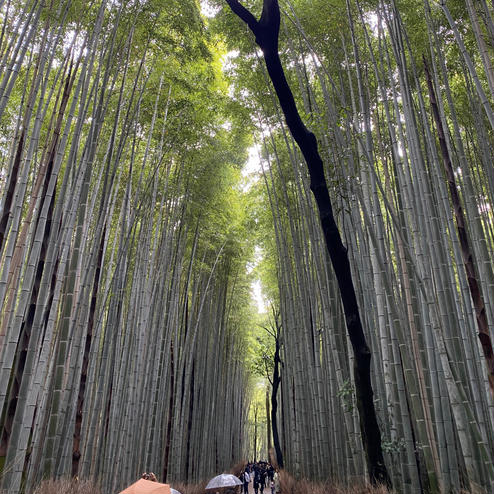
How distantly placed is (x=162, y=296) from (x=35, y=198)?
2843mm

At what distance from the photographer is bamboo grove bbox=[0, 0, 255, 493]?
8.43 feet

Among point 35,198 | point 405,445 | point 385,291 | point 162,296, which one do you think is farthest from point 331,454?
point 35,198

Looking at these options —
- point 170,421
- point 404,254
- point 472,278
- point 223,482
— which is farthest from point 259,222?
point 472,278

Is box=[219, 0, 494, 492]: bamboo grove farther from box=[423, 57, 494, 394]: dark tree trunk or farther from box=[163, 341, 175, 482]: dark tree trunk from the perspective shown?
box=[163, 341, 175, 482]: dark tree trunk

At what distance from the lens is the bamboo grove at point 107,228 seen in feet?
8.43

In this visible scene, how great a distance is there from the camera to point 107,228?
412 centimetres

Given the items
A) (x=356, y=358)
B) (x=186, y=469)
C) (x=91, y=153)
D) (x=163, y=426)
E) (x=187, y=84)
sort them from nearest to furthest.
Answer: (x=356, y=358)
(x=91, y=153)
(x=187, y=84)
(x=163, y=426)
(x=186, y=469)

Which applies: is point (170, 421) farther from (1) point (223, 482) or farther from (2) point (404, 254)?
(2) point (404, 254)

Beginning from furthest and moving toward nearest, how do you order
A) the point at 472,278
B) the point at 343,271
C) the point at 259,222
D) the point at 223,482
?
the point at 259,222, the point at 223,482, the point at 472,278, the point at 343,271

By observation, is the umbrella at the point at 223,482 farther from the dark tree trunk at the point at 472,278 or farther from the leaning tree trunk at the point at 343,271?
the dark tree trunk at the point at 472,278

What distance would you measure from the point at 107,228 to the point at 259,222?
349cm

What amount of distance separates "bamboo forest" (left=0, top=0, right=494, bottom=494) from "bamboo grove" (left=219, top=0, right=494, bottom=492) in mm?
25

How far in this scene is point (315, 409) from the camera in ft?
14.1

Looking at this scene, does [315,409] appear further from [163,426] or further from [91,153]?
[91,153]
